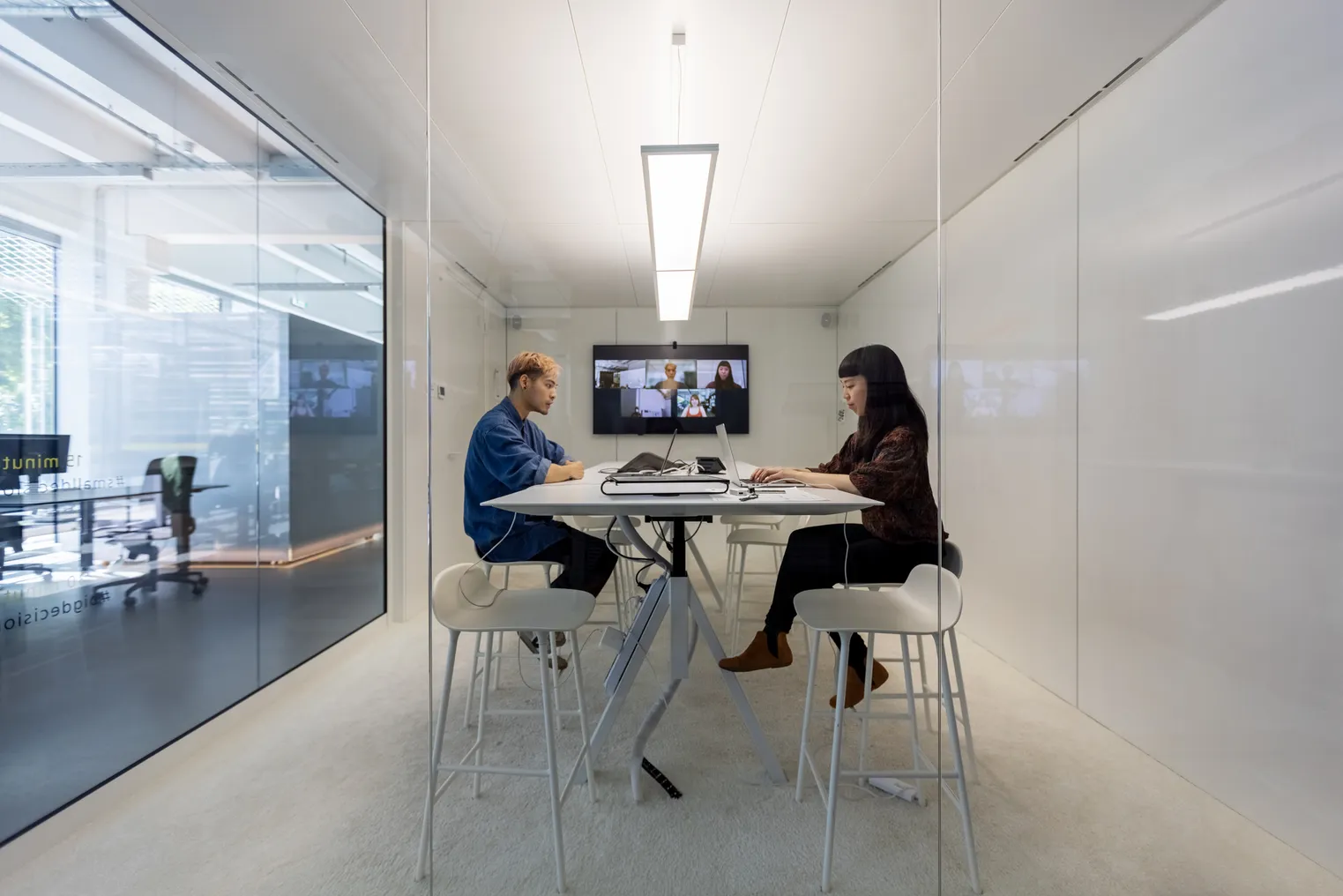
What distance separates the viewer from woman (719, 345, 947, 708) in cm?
153

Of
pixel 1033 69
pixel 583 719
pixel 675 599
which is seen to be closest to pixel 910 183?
pixel 1033 69

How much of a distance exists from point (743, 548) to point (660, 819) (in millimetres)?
892

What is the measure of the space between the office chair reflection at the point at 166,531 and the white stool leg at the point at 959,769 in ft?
8.77

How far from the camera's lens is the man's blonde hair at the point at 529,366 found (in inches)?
66.1

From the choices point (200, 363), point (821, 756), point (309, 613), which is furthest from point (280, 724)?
point (821, 756)

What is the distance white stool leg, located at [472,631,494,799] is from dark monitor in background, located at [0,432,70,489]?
1385 millimetres

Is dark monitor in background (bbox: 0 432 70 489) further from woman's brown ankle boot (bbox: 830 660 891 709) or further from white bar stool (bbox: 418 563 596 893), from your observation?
woman's brown ankle boot (bbox: 830 660 891 709)

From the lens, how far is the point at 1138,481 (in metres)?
1.81

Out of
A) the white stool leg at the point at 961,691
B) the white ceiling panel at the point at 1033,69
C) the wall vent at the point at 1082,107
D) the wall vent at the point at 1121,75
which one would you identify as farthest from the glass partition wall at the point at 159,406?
the wall vent at the point at 1121,75

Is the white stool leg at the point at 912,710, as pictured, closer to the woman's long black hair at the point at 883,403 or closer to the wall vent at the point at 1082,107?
the woman's long black hair at the point at 883,403

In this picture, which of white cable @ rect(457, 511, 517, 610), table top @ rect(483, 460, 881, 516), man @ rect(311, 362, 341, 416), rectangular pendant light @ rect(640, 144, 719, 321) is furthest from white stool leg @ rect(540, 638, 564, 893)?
man @ rect(311, 362, 341, 416)

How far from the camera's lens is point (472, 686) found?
69.5 inches

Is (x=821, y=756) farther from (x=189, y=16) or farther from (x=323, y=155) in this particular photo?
(x=189, y=16)

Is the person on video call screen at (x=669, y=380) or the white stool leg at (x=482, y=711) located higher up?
the person on video call screen at (x=669, y=380)
